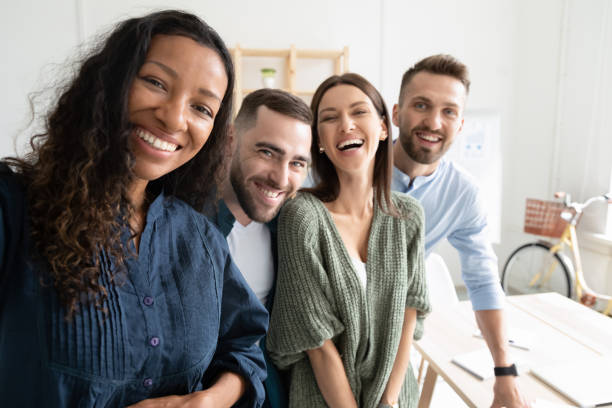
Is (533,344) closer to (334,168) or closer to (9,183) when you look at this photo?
(334,168)

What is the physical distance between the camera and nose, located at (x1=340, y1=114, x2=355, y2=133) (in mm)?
1147

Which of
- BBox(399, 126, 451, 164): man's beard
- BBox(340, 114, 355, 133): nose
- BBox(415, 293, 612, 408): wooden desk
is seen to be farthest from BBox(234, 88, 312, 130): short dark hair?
BBox(415, 293, 612, 408): wooden desk

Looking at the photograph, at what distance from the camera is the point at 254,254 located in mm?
1154

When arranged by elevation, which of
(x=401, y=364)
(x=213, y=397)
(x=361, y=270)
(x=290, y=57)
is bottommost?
(x=401, y=364)

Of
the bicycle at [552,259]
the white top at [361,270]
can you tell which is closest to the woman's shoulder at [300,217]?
the white top at [361,270]

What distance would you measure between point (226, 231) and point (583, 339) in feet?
5.12

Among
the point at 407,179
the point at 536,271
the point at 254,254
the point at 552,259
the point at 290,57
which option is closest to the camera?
the point at 254,254

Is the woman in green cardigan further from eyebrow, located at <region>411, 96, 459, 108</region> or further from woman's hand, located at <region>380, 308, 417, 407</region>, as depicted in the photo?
eyebrow, located at <region>411, 96, 459, 108</region>

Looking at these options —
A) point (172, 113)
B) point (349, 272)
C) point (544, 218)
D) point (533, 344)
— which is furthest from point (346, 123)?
point (544, 218)

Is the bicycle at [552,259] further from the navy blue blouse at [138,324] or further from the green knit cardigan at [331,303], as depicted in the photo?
the navy blue blouse at [138,324]

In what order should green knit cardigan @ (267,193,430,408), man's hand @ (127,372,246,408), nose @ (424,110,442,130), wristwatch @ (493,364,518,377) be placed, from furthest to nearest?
nose @ (424,110,442,130) → wristwatch @ (493,364,518,377) → green knit cardigan @ (267,193,430,408) → man's hand @ (127,372,246,408)

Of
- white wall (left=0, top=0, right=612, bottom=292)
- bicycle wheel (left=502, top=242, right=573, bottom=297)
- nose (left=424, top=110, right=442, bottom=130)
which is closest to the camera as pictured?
nose (left=424, top=110, right=442, bottom=130)

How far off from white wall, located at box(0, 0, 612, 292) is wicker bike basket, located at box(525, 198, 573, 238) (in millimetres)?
226

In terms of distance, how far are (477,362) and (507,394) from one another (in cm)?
20
